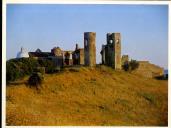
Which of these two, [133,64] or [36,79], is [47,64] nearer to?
[36,79]

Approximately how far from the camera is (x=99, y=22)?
719 cm

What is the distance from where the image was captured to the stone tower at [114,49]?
23.5 ft

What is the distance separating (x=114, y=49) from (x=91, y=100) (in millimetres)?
533

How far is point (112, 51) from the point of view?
7207mm

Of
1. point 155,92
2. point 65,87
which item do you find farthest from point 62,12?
point 155,92

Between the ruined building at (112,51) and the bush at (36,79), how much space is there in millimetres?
622

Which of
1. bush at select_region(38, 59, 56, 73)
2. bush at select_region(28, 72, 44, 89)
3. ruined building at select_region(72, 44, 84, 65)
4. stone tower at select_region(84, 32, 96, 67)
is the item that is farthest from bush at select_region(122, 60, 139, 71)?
bush at select_region(28, 72, 44, 89)

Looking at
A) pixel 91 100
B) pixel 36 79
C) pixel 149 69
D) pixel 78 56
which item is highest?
pixel 78 56

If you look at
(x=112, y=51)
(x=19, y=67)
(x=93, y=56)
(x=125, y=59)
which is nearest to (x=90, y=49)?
(x=93, y=56)

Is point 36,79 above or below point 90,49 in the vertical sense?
below

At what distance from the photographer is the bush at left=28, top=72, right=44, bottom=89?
23.6ft

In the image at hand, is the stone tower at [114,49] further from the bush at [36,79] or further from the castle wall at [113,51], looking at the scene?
the bush at [36,79]

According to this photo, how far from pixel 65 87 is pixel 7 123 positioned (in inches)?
25.4

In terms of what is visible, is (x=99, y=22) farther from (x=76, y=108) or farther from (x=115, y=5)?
(x=76, y=108)
